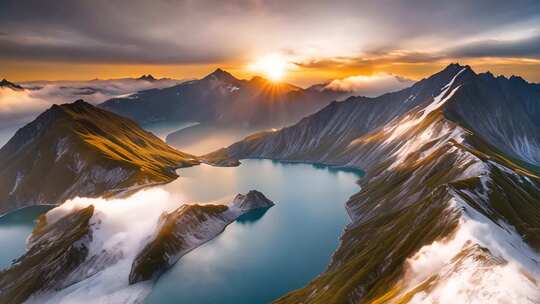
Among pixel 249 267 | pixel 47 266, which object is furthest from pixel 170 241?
pixel 47 266

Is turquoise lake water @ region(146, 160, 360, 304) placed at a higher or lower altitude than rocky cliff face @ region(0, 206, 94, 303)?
lower

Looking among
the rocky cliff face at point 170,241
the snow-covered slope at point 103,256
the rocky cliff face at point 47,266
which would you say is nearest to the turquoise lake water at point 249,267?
the rocky cliff face at point 170,241

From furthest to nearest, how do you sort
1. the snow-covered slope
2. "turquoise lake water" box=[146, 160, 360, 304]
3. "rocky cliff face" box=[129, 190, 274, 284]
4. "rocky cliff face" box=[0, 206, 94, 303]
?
"rocky cliff face" box=[129, 190, 274, 284]
"rocky cliff face" box=[0, 206, 94, 303]
the snow-covered slope
"turquoise lake water" box=[146, 160, 360, 304]

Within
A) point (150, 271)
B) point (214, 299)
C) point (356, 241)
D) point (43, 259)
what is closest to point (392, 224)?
point (356, 241)

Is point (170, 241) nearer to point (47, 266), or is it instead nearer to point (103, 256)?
point (103, 256)

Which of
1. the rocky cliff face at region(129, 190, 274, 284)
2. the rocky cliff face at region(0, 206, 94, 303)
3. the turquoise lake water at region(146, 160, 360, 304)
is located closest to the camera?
the turquoise lake water at region(146, 160, 360, 304)

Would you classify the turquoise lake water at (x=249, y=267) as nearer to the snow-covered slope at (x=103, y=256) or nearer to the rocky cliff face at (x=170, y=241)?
the rocky cliff face at (x=170, y=241)

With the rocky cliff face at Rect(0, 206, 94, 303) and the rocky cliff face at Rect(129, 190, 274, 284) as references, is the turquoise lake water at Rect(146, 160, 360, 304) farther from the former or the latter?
the rocky cliff face at Rect(0, 206, 94, 303)

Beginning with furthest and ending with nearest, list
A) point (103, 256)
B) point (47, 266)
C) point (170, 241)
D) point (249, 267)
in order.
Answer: point (170, 241) < point (103, 256) < point (249, 267) < point (47, 266)

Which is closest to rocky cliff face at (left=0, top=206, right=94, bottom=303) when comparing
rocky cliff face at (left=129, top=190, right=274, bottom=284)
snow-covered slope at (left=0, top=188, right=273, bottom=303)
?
snow-covered slope at (left=0, top=188, right=273, bottom=303)

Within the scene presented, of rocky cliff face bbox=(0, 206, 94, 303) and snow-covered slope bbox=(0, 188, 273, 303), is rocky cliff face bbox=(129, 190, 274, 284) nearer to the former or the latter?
snow-covered slope bbox=(0, 188, 273, 303)

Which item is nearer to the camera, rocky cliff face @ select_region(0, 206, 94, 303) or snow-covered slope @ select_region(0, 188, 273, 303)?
snow-covered slope @ select_region(0, 188, 273, 303)
